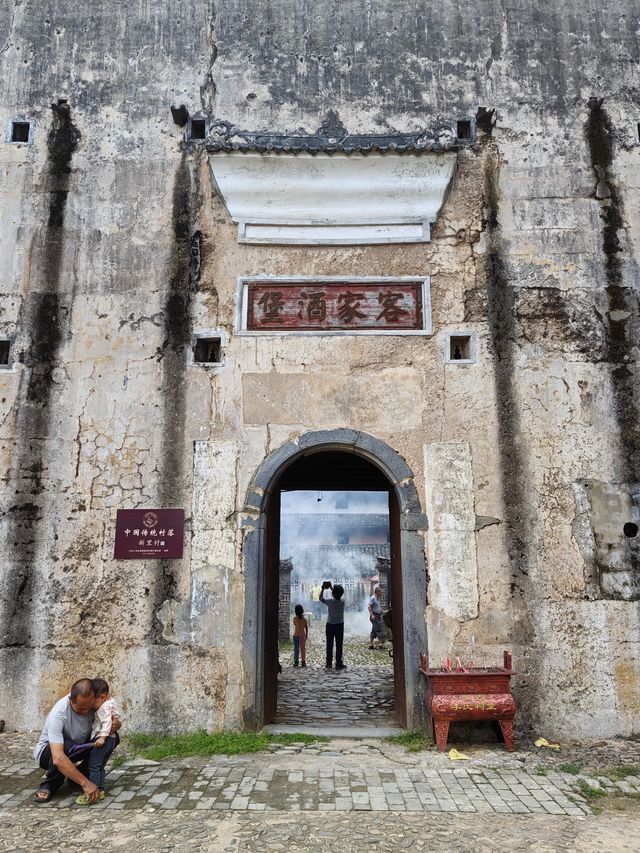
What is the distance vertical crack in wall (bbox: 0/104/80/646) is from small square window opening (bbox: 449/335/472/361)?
4034 millimetres

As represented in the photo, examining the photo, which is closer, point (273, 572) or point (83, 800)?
point (83, 800)

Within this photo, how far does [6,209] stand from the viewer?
23.2ft

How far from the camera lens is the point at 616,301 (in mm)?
6852

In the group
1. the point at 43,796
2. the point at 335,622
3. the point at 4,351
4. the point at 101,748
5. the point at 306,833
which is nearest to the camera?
the point at 306,833

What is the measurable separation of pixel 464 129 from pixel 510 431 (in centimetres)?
351

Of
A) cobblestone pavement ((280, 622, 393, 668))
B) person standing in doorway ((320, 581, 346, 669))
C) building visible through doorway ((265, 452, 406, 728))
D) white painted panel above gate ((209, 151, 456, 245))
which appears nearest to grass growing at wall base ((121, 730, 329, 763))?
building visible through doorway ((265, 452, 406, 728))

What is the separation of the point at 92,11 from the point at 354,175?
3.76 m

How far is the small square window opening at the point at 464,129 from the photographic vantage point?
7.34m

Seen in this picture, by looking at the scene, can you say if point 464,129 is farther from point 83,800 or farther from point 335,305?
point 83,800

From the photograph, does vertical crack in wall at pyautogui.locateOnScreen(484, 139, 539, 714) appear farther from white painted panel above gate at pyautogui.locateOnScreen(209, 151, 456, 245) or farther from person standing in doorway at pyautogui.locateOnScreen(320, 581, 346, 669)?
person standing in doorway at pyautogui.locateOnScreen(320, 581, 346, 669)

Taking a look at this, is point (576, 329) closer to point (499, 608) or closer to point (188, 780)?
point (499, 608)

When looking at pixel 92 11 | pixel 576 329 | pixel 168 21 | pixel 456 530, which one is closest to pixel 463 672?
pixel 456 530

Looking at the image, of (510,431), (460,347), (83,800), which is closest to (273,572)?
(510,431)

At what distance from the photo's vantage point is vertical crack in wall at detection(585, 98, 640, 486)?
652 cm
